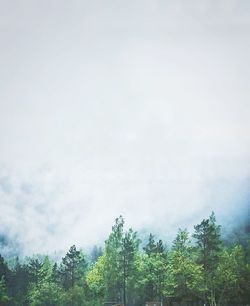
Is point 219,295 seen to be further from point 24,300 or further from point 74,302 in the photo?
point 24,300

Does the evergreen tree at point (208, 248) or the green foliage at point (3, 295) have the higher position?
the evergreen tree at point (208, 248)

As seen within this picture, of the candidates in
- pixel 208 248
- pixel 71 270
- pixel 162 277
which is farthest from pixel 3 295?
pixel 208 248

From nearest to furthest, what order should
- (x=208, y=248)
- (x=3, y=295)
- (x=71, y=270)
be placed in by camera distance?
(x=208, y=248)
(x=3, y=295)
(x=71, y=270)

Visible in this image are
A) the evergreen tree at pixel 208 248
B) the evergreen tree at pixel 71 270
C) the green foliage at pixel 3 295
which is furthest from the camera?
the evergreen tree at pixel 71 270

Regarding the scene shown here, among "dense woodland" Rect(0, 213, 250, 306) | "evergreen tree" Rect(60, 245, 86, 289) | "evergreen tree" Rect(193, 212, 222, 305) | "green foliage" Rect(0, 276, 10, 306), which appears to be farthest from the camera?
"evergreen tree" Rect(60, 245, 86, 289)

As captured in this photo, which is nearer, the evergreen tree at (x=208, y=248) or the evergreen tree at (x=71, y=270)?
the evergreen tree at (x=208, y=248)

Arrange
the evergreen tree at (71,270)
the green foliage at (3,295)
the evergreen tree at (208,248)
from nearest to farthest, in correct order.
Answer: the evergreen tree at (208,248)
the green foliage at (3,295)
the evergreen tree at (71,270)

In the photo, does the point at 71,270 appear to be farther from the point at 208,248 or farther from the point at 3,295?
the point at 208,248

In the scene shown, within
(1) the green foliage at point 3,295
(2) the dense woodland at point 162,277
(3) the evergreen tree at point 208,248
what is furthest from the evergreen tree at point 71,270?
(3) the evergreen tree at point 208,248

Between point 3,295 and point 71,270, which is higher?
point 71,270

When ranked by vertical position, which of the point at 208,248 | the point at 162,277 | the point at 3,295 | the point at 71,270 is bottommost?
the point at 3,295

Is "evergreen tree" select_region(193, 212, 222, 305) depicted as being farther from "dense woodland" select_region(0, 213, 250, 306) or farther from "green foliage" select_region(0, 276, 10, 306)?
"green foliage" select_region(0, 276, 10, 306)

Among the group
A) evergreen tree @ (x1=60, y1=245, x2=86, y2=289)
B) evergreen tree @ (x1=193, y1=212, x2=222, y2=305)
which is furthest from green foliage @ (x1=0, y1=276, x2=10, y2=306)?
evergreen tree @ (x1=193, y1=212, x2=222, y2=305)

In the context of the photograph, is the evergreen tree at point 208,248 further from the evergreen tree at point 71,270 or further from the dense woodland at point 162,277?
the evergreen tree at point 71,270
